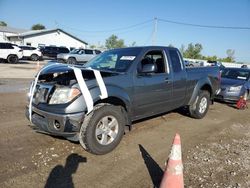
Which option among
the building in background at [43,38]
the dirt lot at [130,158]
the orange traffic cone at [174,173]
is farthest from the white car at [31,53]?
the orange traffic cone at [174,173]

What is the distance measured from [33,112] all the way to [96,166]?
1551 mm

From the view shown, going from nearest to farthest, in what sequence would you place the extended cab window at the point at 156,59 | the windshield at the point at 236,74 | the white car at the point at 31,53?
1. the extended cab window at the point at 156,59
2. the windshield at the point at 236,74
3. the white car at the point at 31,53

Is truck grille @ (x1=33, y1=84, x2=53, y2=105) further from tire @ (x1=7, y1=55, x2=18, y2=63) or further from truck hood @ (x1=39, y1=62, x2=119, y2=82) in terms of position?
tire @ (x1=7, y1=55, x2=18, y2=63)

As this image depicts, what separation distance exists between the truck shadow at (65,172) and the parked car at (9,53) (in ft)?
76.8

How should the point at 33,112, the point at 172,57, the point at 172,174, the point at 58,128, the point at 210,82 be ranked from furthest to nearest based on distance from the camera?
1. the point at 210,82
2. the point at 172,57
3. the point at 33,112
4. the point at 58,128
5. the point at 172,174

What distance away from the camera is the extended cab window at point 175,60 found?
6.22 metres

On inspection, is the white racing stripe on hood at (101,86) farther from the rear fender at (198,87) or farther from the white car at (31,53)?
the white car at (31,53)

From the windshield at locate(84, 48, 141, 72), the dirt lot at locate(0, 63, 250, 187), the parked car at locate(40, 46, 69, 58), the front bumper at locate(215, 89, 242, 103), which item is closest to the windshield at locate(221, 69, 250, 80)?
the front bumper at locate(215, 89, 242, 103)

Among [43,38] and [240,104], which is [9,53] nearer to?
[240,104]

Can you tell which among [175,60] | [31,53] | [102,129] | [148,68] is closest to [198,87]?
[175,60]

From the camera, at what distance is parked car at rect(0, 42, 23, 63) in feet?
81.7

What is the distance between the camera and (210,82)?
7441 millimetres

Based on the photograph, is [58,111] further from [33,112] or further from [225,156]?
[225,156]

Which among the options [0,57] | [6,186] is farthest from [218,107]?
[0,57]
